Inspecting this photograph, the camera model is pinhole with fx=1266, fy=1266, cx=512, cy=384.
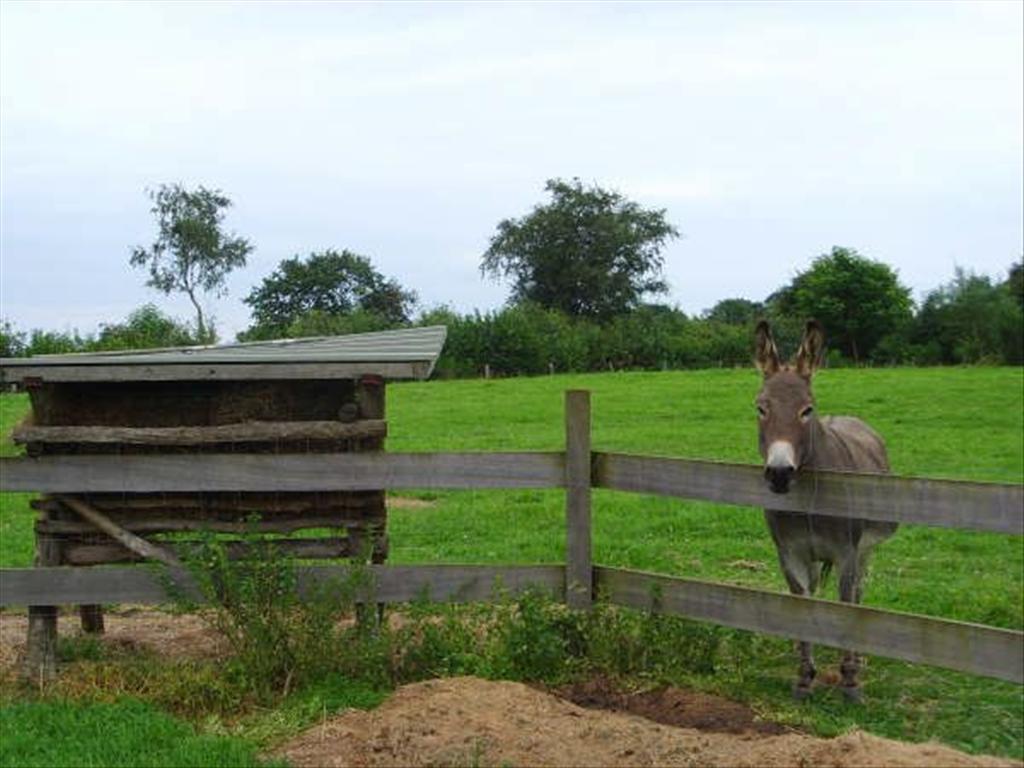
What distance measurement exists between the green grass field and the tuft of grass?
2.61m

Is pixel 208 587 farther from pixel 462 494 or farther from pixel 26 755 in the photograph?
pixel 462 494

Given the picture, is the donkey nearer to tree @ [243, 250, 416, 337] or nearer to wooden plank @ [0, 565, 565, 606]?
wooden plank @ [0, 565, 565, 606]

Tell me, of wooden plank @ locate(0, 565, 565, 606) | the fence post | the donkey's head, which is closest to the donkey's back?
the donkey's head

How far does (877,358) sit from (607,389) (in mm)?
40019

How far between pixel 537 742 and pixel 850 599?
2.39 metres

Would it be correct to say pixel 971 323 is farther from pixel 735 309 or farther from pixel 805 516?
pixel 805 516

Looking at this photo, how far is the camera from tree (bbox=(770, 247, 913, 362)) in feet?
261

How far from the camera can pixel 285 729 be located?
6426mm

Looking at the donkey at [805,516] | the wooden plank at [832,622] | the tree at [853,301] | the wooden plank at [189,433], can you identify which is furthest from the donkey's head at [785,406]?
the tree at [853,301]

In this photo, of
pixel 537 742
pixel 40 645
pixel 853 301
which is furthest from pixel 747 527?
pixel 853 301

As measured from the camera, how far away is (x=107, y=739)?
614cm

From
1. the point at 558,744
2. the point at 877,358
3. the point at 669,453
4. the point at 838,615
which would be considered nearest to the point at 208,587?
the point at 558,744

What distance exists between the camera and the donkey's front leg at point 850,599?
7.05 m

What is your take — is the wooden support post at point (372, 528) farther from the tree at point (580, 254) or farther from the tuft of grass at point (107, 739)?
the tree at point (580, 254)
